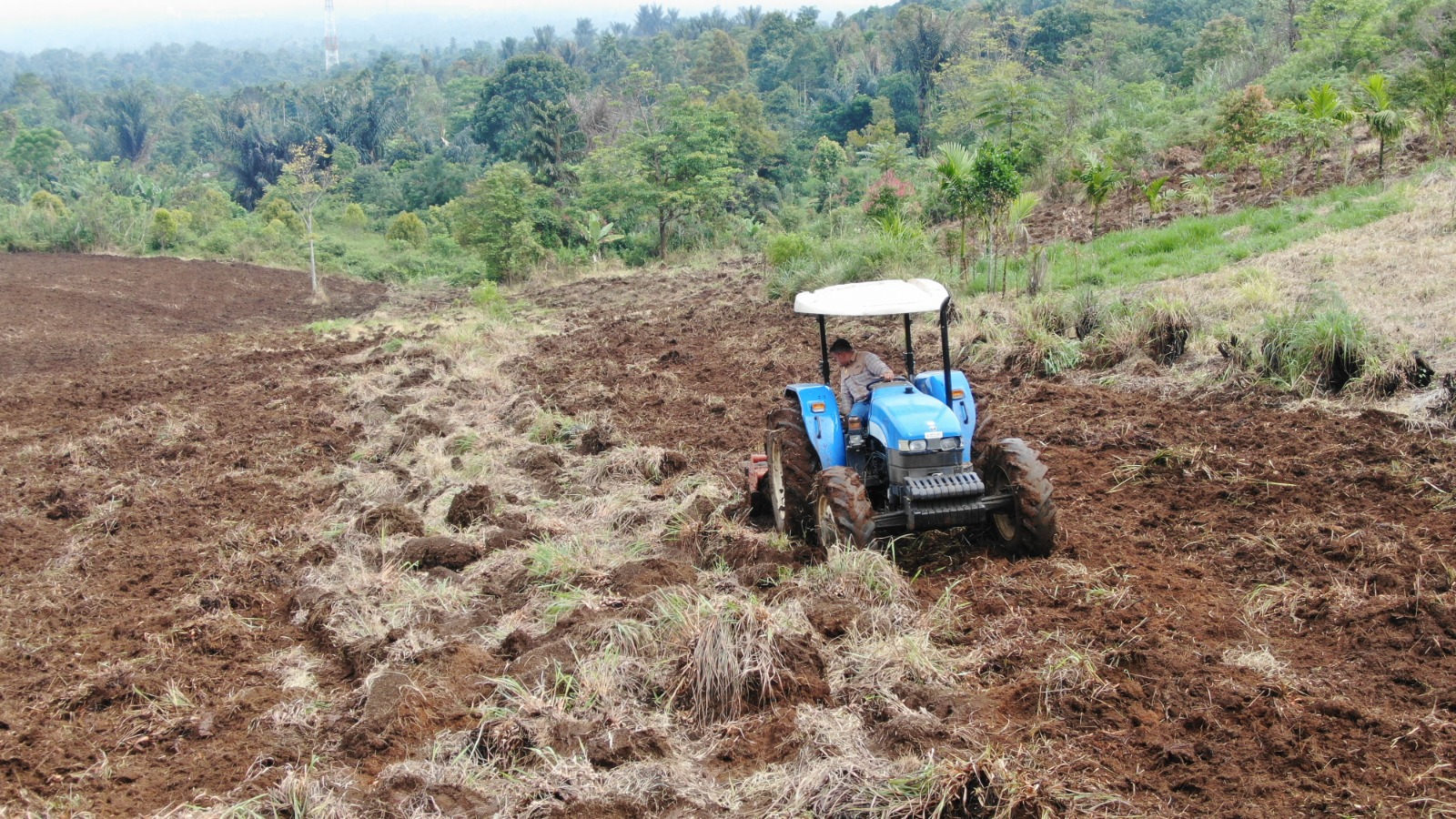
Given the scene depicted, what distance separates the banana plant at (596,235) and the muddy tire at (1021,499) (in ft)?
84.0

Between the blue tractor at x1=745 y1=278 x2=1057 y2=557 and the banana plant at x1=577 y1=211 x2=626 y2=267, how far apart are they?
24.8 meters

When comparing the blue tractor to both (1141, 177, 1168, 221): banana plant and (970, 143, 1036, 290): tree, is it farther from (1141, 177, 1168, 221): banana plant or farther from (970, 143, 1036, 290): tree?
(1141, 177, 1168, 221): banana plant

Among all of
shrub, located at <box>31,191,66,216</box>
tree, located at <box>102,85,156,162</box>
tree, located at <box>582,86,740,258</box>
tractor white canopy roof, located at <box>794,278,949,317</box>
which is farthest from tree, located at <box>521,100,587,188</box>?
tree, located at <box>102,85,156,162</box>

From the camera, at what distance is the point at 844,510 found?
19.5ft

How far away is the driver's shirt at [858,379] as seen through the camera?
273 inches

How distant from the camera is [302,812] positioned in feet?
13.9

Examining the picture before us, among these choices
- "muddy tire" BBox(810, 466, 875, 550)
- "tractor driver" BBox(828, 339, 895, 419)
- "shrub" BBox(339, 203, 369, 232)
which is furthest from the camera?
"shrub" BBox(339, 203, 369, 232)

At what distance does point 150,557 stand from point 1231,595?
723 cm

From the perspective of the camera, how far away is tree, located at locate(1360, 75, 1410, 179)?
15.3 metres

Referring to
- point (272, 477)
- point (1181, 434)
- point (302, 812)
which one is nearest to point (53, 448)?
point (272, 477)

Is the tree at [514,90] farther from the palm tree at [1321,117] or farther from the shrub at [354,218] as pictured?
the palm tree at [1321,117]

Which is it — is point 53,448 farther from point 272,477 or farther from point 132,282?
point 132,282

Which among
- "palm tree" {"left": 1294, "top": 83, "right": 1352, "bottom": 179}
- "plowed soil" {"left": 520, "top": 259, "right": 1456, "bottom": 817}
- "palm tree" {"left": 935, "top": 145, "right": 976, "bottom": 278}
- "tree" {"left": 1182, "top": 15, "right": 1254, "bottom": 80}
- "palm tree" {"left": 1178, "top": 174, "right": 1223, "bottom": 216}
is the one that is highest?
"tree" {"left": 1182, "top": 15, "right": 1254, "bottom": 80}

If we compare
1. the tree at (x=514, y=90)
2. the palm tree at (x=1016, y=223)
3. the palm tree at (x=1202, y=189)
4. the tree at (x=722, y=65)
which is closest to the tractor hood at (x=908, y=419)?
the palm tree at (x=1016, y=223)
